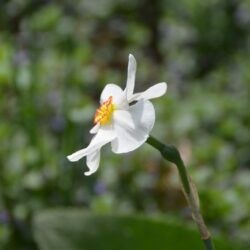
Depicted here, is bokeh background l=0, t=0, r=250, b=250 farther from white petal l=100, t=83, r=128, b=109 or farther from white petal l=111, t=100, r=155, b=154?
white petal l=111, t=100, r=155, b=154

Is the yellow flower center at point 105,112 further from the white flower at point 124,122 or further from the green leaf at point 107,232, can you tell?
the green leaf at point 107,232

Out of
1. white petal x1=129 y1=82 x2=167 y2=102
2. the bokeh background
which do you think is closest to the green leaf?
the bokeh background

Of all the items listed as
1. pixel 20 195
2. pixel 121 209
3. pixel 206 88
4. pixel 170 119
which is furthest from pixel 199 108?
Result: pixel 20 195

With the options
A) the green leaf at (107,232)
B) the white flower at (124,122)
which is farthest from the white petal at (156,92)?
the green leaf at (107,232)

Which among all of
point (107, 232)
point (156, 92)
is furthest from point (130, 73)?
point (107, 232)

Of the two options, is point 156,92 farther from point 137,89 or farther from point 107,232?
point 137,89

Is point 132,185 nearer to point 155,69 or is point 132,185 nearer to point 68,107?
point 68,107
